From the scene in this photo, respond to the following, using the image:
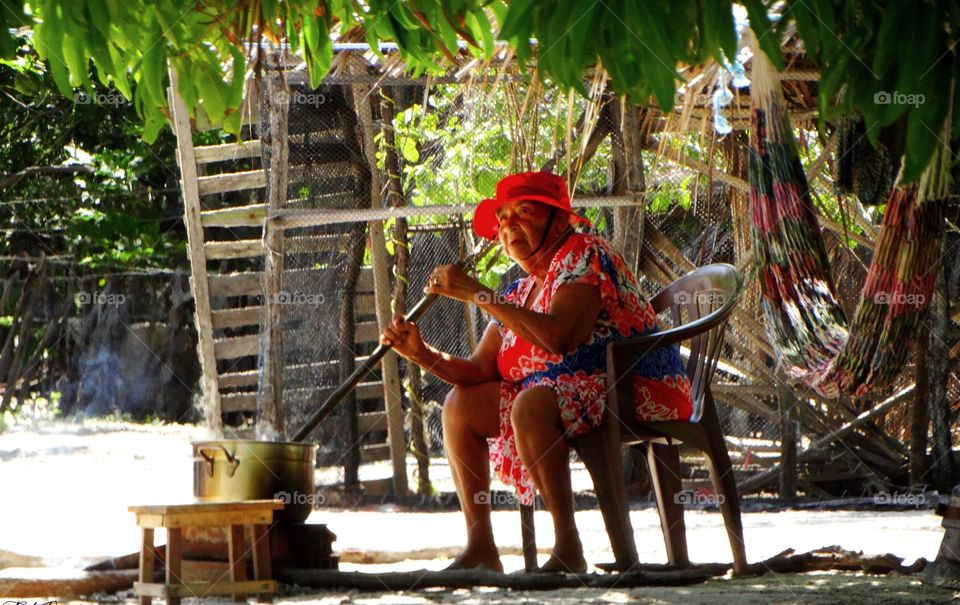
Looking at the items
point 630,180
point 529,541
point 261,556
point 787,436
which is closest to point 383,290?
point 630,180

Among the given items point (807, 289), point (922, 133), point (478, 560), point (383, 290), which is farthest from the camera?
point (383, 290)

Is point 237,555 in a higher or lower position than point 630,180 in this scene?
lower

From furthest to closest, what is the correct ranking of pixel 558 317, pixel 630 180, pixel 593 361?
pixel 630 180
pixel 593 361
pixel 558 317

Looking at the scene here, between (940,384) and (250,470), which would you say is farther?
(940,384)

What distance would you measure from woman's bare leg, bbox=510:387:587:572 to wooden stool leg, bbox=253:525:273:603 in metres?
0.78

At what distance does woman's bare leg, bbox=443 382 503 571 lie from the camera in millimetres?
4020

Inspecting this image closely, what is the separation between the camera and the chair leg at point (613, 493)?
373cm

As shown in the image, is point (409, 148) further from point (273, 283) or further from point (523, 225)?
point (523, 225)

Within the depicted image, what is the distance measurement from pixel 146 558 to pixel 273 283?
11.7 ft

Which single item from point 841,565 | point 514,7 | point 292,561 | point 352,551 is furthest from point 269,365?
point 514,7

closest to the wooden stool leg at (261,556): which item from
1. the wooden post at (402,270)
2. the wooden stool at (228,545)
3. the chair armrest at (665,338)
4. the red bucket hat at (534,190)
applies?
the wooden stool at (228,545)

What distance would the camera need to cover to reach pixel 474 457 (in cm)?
405

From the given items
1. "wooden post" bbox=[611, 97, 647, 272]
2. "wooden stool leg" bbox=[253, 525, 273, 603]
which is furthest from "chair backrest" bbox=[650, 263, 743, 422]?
"wooden post" bbox=[611, 97, 647, 272]

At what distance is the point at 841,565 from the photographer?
4.06 m
